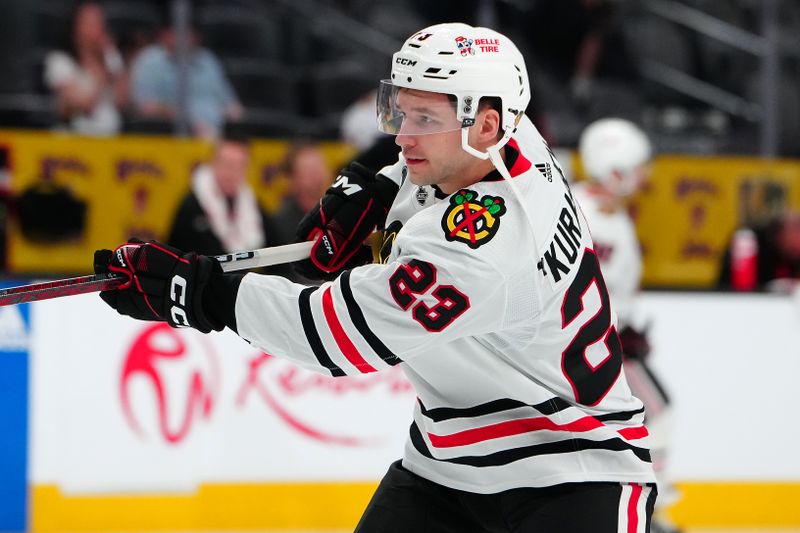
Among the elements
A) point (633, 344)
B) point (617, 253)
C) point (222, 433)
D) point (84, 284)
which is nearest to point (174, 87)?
point (222, 433)

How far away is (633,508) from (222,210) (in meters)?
3.13

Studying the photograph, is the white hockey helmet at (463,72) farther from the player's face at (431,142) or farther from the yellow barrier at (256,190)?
the yellow barrier at (256,190)

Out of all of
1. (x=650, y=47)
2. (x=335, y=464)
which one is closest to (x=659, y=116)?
(x=650, y=47)

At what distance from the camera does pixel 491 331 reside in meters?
2.21

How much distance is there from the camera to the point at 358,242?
108 inches

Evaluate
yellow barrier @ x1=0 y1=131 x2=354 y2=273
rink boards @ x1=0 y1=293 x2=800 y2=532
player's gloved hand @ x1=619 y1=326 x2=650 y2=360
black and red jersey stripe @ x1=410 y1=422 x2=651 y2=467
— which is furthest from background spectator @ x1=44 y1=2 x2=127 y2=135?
black and red jersey stripe @ x1=410 y1=422 x2=651 y2=467

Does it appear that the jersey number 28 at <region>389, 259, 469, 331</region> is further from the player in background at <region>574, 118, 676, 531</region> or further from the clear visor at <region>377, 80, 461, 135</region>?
the player in background at <region>574, 118, 676, 531</region>

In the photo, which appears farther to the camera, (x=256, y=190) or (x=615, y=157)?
(x=256, y=190)

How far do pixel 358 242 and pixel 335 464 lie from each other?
7.61 feet

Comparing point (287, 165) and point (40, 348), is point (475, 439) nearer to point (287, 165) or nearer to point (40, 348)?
point (40, 348)

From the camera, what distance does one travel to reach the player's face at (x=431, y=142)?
2277 millimetres

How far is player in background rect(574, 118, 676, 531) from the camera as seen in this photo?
185 inches

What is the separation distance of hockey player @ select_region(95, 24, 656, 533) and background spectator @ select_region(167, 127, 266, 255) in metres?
2.68

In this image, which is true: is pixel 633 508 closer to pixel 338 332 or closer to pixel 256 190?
pixel 338 332
